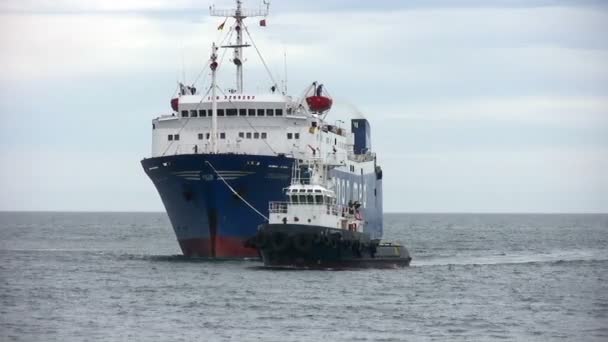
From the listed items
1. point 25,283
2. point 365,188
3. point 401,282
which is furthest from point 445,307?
point 365,188

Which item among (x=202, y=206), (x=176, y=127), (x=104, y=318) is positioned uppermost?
(x=176, y=127)

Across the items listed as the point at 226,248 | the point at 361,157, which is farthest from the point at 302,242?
the point at 361,157

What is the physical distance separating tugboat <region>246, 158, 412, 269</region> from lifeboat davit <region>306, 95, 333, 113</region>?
11257 millimetres

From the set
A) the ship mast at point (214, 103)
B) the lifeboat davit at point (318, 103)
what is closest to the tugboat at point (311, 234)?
the ship mast at point (214, 103)

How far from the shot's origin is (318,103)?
72312 mm

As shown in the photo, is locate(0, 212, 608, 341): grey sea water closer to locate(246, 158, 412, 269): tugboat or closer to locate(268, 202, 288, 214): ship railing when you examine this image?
locate(246, 158, 412, 269): tugboat

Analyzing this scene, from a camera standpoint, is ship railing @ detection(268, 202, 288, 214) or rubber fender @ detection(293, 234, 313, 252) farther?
ship railing @ detection(268, 202, 288, 214)

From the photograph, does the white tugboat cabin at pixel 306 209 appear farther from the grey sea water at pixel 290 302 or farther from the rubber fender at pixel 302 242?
the grey sea water at pixel 290 302

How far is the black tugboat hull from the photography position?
56688mm

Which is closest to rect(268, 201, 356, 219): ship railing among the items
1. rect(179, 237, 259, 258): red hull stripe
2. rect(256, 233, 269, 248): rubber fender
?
rect(256, 233, 269, 248): rubber fender

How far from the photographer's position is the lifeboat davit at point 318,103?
237ft

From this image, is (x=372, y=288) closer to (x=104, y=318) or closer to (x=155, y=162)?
(x=104, y=318)

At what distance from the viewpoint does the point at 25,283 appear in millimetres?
54438

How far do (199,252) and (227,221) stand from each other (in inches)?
109
